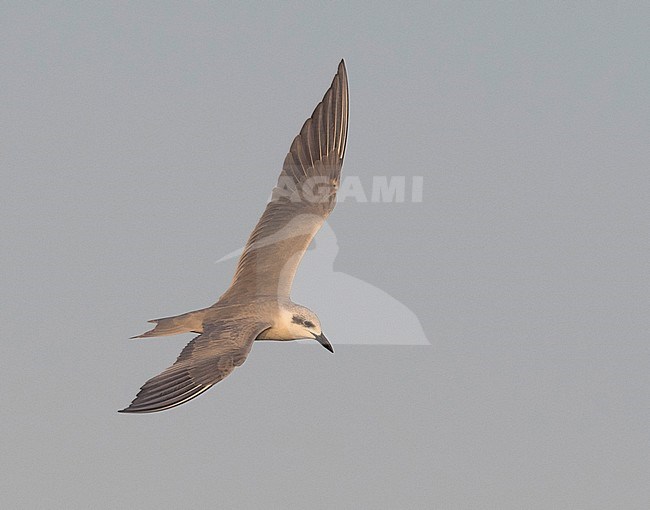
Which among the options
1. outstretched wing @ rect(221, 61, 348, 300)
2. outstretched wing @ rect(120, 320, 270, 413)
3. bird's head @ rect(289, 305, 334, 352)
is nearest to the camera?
outstretched wing @ rect(120, 320, 270, 413)

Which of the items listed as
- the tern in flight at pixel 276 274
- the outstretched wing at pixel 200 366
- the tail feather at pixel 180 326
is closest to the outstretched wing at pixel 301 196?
the tern in flight at pixel 276 274

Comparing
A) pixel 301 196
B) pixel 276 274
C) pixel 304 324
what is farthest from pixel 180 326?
pixel 301 196

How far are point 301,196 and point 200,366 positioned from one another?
5.59 m

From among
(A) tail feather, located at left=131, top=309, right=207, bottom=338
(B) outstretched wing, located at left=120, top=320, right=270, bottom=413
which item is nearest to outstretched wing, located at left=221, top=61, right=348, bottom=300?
(A) tail feather, located at left=131, top=309, right=207, bottom=338

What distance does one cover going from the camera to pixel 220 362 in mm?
19984

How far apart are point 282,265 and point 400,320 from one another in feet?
9.26

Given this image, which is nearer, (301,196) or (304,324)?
(304,324)

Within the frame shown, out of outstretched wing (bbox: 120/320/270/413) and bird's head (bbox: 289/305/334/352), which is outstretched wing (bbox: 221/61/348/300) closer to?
bird's head (bbox: 289/305/334/352)

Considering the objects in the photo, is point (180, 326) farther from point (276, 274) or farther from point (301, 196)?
point (301, 196)

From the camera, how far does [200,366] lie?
19.9m

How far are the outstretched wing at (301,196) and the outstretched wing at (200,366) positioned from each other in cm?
214

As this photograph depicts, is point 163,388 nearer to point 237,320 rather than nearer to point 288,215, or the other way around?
point 237,320

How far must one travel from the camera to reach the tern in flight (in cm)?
2017

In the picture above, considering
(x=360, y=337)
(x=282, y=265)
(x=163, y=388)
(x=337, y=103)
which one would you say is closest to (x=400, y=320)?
(x=360, y=337)
